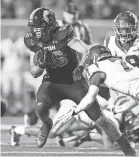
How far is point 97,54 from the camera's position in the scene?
19.9 feet

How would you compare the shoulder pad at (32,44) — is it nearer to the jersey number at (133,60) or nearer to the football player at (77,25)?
the jersey number at (133,60)

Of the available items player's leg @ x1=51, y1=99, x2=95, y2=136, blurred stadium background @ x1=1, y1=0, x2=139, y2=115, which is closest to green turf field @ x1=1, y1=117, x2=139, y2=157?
player's leg @ x1=51, y1=99, x2=95, y2=136

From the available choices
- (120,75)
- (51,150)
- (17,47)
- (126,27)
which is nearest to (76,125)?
(51,150)

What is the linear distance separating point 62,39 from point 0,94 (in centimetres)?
548

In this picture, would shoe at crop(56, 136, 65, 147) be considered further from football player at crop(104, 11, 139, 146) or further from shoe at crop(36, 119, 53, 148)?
football player at crop(104, 11, 139, 146)

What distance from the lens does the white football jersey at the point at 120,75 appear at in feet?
19.1

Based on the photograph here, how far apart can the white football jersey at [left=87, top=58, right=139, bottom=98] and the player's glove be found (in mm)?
631

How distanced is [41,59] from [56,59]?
174 millimetres

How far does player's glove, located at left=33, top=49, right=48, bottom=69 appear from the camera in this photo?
253 inches

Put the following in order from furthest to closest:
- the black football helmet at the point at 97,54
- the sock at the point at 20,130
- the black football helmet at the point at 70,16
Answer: the black football helmet at the point at 70,16, the sock at the point at 20,130, the black football helmet at the point at 97,54

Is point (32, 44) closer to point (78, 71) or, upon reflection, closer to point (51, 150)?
point (78, 71)

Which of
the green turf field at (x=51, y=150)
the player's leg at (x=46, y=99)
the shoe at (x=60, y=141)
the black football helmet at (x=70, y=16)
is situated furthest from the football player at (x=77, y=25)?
the player's leg at (x=46, y=99)

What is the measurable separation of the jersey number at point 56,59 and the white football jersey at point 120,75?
614 mm

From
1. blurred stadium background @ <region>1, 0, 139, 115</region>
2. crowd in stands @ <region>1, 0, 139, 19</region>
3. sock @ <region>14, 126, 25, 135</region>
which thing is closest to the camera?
sock @ <region>14, 126, 25, 135</region>
